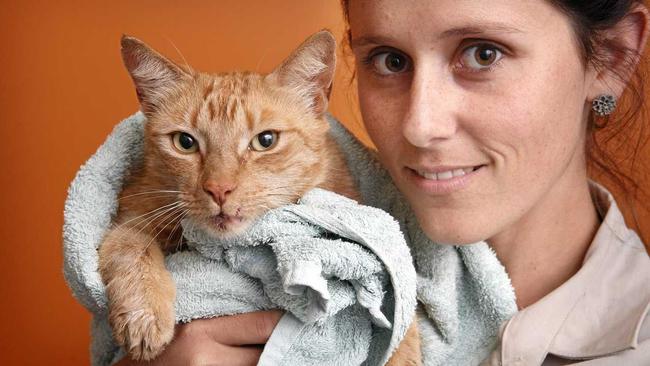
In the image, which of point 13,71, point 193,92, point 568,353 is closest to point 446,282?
point 568,353

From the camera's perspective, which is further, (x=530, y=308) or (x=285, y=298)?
(x=530, y=308)

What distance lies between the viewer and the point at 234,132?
1.44 metres

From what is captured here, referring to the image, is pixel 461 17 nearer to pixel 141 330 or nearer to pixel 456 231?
pixel 456 231

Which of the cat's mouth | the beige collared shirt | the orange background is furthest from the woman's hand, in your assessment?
the orange background

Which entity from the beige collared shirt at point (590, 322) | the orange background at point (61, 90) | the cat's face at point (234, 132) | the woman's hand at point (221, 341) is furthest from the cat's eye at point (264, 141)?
the orange background at point (61, 90)

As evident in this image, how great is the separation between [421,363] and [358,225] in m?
0.35

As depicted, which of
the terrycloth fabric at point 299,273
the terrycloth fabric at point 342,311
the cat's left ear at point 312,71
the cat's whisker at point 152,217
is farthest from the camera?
the cat's left ear at point 312,71

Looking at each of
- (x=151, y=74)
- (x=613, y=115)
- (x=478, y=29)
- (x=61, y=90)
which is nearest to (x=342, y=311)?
(x=478, y=29)

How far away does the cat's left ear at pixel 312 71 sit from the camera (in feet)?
4.95

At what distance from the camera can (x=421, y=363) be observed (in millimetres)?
1388

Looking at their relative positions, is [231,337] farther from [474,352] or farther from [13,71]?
[13,71]

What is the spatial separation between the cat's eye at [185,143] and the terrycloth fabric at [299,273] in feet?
0.47

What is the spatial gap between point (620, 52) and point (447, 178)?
0.43 meters

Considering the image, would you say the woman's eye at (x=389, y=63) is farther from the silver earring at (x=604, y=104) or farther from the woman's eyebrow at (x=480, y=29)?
the silver earring at (x=604, y=104)
